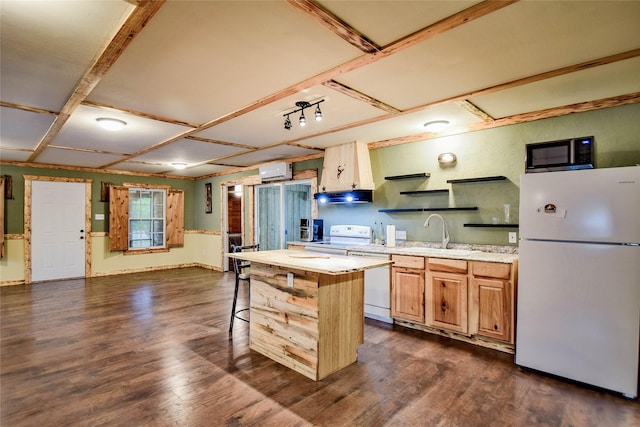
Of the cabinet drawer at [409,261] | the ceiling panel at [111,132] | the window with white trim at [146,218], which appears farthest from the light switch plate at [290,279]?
the window with white trim at [146,218]

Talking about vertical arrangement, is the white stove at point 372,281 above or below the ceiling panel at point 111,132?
below

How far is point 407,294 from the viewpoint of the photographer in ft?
12.6

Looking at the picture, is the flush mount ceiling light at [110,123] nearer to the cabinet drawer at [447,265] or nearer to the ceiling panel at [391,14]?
the ceiling panel at [391,14]

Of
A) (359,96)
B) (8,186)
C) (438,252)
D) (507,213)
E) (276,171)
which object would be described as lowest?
(438,252)

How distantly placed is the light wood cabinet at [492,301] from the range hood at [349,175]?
1.87 m

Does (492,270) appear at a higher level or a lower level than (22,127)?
lower

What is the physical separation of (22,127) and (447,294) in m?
5.23

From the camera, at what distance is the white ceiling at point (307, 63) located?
1.76 m

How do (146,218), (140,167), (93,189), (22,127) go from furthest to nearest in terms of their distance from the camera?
(146,218) < (93,189) < (140,167) < (22,127)

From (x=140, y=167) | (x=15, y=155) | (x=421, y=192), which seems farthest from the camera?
(x=140, y=167)

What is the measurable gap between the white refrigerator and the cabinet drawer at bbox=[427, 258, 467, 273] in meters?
0.61

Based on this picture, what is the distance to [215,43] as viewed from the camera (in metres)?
2.06

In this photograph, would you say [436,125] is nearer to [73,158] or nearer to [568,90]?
[568,90]

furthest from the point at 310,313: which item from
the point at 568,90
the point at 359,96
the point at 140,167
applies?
the point at 140,167
